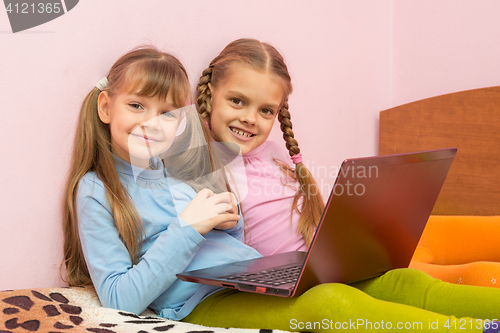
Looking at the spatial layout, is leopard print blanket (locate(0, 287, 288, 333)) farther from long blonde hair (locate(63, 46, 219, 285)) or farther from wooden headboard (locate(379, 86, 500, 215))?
wooden headboard (locate(379, 86, 500, 215))

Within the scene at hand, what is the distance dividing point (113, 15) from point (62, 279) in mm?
538

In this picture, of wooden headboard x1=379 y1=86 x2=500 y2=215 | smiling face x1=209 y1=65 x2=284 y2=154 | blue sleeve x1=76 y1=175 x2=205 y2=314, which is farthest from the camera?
wooden headboard x1=379 y1=86 x2=500 y2=215

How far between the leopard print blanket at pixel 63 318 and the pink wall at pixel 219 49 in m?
0.12

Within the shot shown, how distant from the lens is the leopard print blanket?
2.06 ft

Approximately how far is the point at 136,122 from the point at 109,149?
83mm

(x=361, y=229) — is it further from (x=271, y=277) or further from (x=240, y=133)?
(x=240, y=133)

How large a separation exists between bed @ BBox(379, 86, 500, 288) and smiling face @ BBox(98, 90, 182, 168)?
2.50 feet

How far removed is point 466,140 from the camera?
147 cm

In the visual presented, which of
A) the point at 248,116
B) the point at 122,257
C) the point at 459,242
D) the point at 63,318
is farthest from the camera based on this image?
the point at 459,242

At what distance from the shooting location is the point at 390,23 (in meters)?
1.72

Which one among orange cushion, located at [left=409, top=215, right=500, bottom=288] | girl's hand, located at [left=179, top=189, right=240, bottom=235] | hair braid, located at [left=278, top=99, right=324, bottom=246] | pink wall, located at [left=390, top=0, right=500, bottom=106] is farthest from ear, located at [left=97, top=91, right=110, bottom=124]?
pink wall, located at [left=390, top=0, right=500, bottom=106]

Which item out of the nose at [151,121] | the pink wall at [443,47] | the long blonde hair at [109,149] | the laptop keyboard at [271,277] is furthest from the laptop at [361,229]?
the pink wall at [443,47]

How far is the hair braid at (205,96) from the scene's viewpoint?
1071mm

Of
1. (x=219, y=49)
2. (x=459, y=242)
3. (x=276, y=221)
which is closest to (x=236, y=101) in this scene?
(x=219, y=49)
